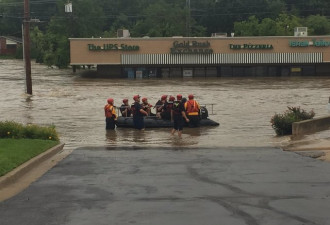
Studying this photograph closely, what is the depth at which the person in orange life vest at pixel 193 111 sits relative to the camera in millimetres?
23938

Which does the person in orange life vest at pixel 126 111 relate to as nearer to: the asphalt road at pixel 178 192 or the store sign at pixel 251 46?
the asphalt road at pixel 178 192

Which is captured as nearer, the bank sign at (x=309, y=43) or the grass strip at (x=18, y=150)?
the grass strip at (x=18, y=150)

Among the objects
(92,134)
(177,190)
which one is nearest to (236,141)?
(92,134)

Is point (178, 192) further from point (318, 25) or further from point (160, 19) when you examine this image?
point (160, 19)

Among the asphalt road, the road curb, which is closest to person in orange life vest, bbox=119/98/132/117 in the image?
the road curb

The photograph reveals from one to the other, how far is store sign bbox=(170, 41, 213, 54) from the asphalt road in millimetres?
63886

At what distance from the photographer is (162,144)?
64.0 ft

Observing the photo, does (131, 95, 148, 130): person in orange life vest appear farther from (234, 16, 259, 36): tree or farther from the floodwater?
(234, 16, 259, 36): tree

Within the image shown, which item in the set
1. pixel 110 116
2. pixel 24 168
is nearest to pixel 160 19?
pixel 110 116

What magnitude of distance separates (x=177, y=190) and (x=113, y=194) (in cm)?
116

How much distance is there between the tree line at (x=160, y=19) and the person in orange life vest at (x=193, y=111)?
59986 millimetres

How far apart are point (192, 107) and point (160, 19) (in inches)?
4725

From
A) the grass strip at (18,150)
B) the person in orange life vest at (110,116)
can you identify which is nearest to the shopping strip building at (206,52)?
the person in orange life vest at (110,116)

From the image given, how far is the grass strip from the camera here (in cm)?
1302
